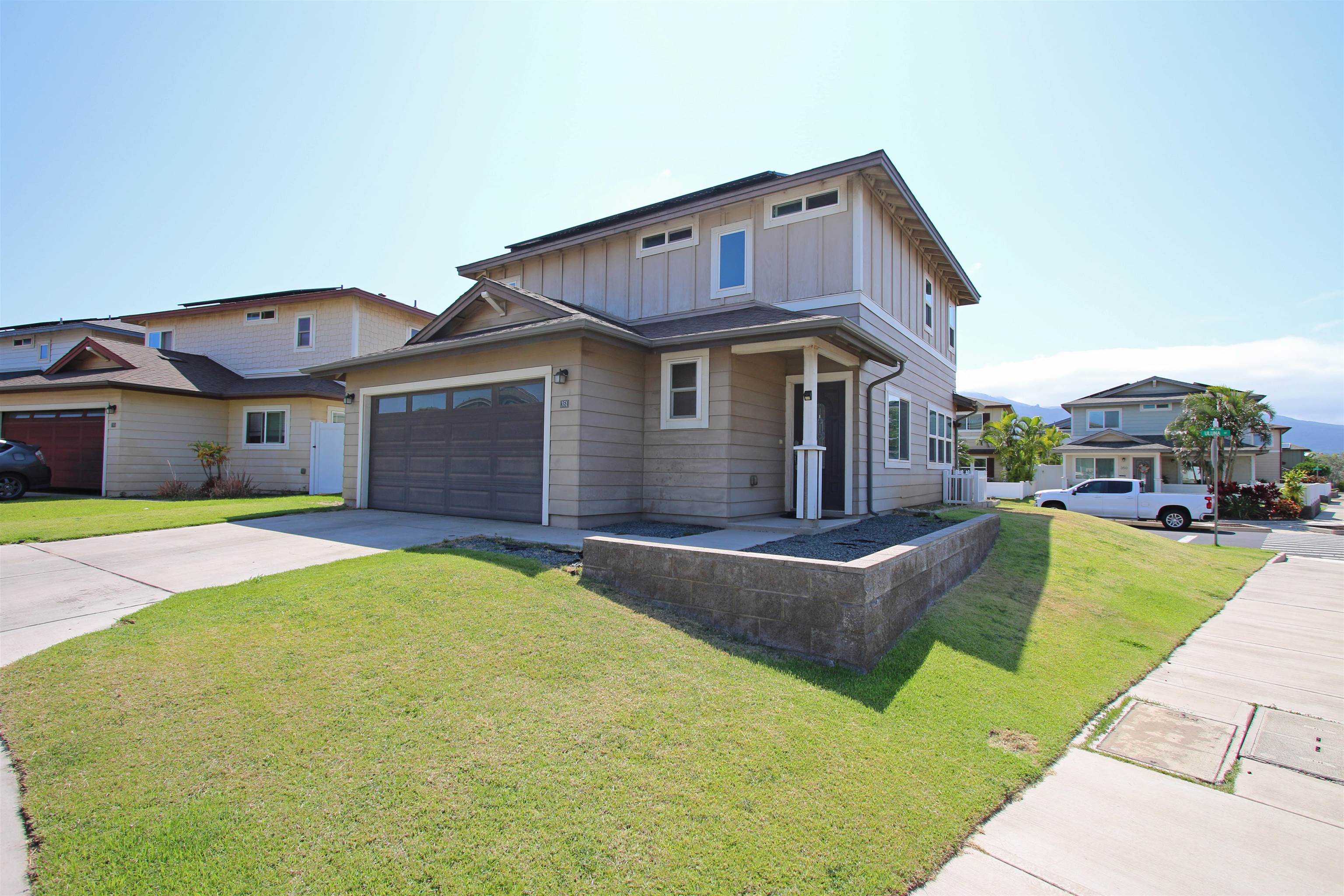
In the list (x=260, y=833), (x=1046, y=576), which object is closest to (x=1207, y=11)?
(x=1046, y=576)

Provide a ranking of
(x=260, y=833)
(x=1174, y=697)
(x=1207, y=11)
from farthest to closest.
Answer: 1. (x=1207, y=11)
2. (x=1174, y=697)
3. (x=260, y=833)

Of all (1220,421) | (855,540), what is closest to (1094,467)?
(1220,421)

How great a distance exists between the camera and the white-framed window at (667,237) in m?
11.5

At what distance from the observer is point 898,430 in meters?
12.3

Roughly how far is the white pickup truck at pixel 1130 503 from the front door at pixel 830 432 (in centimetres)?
1285

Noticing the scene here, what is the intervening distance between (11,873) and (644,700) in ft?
8.68

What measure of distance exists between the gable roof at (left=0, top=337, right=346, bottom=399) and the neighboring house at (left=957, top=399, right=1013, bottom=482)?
31.8 meters

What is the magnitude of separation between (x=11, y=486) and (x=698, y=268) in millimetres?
17111

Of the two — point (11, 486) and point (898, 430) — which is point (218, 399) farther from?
point (898, 430)

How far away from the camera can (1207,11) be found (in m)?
8.45

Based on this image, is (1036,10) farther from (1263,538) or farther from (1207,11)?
(1263,538)

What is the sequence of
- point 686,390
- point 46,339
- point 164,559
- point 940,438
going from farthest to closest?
point 46,339
point 940,438
point 686,390
point 164,559

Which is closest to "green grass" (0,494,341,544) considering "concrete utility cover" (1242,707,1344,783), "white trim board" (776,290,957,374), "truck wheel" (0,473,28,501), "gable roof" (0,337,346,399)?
"truck wheel" (0,473,28,501)

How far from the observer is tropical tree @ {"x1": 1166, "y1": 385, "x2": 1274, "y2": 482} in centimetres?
2466
